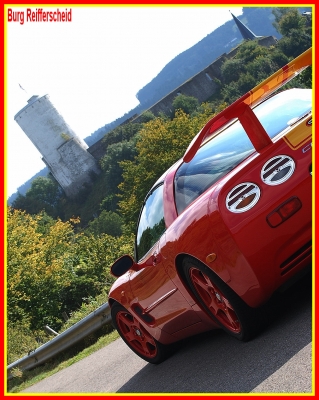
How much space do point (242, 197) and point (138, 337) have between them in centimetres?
243

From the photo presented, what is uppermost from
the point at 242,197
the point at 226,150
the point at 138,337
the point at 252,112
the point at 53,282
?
the point at 252,112

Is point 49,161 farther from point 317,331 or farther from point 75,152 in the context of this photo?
point 317,331

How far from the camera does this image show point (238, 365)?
398 centimetres

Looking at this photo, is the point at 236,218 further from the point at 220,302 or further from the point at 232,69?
the point at 232,69

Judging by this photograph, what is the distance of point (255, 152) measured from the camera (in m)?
4.04

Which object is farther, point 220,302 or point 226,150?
point 226,150

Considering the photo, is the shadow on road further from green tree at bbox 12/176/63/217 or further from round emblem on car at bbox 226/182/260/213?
green tree at bbox 12/176/63/217

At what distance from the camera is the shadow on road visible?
3686 mm

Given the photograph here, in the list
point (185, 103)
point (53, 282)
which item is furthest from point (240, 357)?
point (185, 103)

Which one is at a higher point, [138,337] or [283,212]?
[283,212]

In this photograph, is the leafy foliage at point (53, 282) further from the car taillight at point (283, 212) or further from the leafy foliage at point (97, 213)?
the car taillight at point (283, 212)

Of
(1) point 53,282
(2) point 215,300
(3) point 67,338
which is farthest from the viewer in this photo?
(1) point 53,282

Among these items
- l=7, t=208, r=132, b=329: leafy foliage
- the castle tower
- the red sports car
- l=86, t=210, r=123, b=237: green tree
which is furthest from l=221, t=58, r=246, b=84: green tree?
the red sports car

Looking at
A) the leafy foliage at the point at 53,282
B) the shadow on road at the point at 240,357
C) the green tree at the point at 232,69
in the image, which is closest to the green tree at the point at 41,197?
the green tree at the point at 232,69
